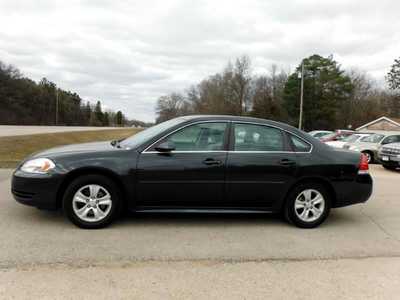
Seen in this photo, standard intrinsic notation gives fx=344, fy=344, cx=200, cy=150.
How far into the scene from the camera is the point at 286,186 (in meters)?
4.87

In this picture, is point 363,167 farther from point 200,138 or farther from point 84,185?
point 84,185

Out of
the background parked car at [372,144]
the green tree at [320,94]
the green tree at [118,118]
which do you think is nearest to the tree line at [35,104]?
the green tree at [118,118]

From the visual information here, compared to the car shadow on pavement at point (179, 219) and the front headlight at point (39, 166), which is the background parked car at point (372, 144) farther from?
the front headlight at point (39, 166)

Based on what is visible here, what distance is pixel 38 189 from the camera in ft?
14.7

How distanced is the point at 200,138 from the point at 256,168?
0.89m

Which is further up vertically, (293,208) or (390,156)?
(390,156)

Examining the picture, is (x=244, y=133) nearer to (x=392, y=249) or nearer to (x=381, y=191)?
(x=392, y=249)

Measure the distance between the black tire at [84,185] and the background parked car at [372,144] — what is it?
13.3 m

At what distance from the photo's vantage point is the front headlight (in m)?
4.51

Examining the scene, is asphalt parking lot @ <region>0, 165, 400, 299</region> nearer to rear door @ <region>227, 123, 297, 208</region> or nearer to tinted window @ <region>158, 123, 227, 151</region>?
rear door @ <region>227, 123, 297, 208</region>

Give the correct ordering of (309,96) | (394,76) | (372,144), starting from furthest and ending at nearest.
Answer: (309,96)
(394,76)
(372,144)

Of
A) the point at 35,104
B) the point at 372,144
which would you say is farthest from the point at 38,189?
the point at 35,104

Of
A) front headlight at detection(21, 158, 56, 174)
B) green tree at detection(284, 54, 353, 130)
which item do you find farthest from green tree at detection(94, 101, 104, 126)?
front headlight at detection(21, 158, 56, 174)

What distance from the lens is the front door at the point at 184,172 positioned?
4.62 metres
